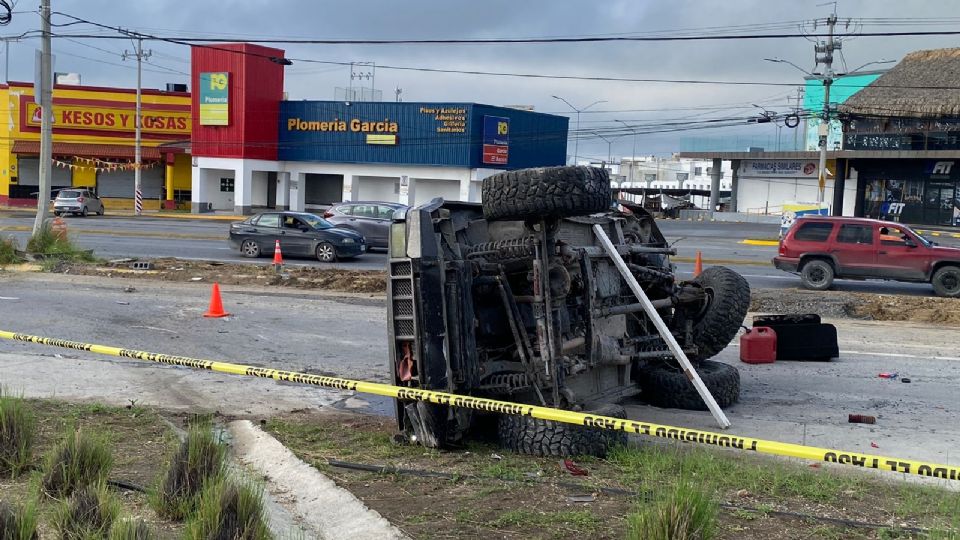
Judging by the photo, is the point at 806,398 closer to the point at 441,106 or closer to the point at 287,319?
the point at 287,319

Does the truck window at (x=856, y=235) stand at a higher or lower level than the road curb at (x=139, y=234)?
higher

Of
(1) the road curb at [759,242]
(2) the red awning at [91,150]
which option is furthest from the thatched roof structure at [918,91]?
(2) the red awning at [91,150]

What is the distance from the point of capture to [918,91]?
178 feet

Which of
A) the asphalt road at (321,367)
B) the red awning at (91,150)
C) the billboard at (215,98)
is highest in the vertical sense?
the billboard at (215,98)

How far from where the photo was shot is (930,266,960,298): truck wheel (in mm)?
20875

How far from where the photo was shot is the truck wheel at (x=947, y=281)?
68.5 feet

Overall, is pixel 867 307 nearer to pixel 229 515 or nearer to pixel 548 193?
pixel 548 193

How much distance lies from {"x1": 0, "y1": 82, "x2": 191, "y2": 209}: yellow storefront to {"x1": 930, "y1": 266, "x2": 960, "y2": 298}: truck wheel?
4955cm

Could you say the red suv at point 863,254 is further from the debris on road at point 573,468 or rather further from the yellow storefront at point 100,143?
Answer: the yellow storefront at point 100,143

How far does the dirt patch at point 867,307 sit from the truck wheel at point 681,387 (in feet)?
26.1

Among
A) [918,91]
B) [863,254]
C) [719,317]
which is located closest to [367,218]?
[863,254]

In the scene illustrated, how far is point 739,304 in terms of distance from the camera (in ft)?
33.0

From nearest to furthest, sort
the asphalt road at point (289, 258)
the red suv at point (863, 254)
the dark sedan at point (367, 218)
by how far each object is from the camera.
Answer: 1. the red suv at point (863, 254)
2. the asphalt road at point (289, 258)
3. the dark sedan at point (367, 218)

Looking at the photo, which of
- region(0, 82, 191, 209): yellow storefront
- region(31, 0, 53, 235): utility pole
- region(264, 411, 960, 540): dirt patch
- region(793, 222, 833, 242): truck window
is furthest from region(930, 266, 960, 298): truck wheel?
region(0, 82, 191, 209): yellow storefront
